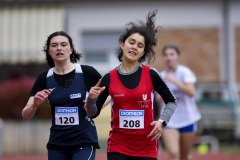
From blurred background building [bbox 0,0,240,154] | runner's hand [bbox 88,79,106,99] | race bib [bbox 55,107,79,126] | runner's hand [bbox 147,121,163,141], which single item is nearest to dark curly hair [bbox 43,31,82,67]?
race bib [bbox 55,107,79,126]

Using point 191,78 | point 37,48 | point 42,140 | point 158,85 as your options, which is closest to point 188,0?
point 37,48

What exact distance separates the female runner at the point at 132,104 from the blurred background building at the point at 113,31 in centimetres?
1862

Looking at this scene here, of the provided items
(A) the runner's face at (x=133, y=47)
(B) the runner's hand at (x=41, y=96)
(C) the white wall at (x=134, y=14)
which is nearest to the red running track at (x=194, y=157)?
(C) the white wall at (x=134, y=14)

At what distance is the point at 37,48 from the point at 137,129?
62.4 feet

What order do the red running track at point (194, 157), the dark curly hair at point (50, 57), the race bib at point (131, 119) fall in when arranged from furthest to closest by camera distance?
the red running track at point (194, 157) < the dark curly hair at point (50, 57) < the race bib at point (131, 119)

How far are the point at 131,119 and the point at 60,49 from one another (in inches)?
44.3

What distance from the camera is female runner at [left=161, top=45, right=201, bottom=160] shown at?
12.2 m

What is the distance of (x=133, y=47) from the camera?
8.60 metres

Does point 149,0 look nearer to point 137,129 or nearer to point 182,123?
point 182,123

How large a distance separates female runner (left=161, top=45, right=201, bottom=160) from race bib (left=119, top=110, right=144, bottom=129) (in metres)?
3.68

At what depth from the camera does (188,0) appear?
28.0 m

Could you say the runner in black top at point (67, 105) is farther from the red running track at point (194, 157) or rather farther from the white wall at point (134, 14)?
the white wall at point (134, 14)

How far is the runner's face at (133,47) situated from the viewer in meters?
8.57

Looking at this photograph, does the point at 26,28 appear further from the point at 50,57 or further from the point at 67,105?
the point at 67,105
